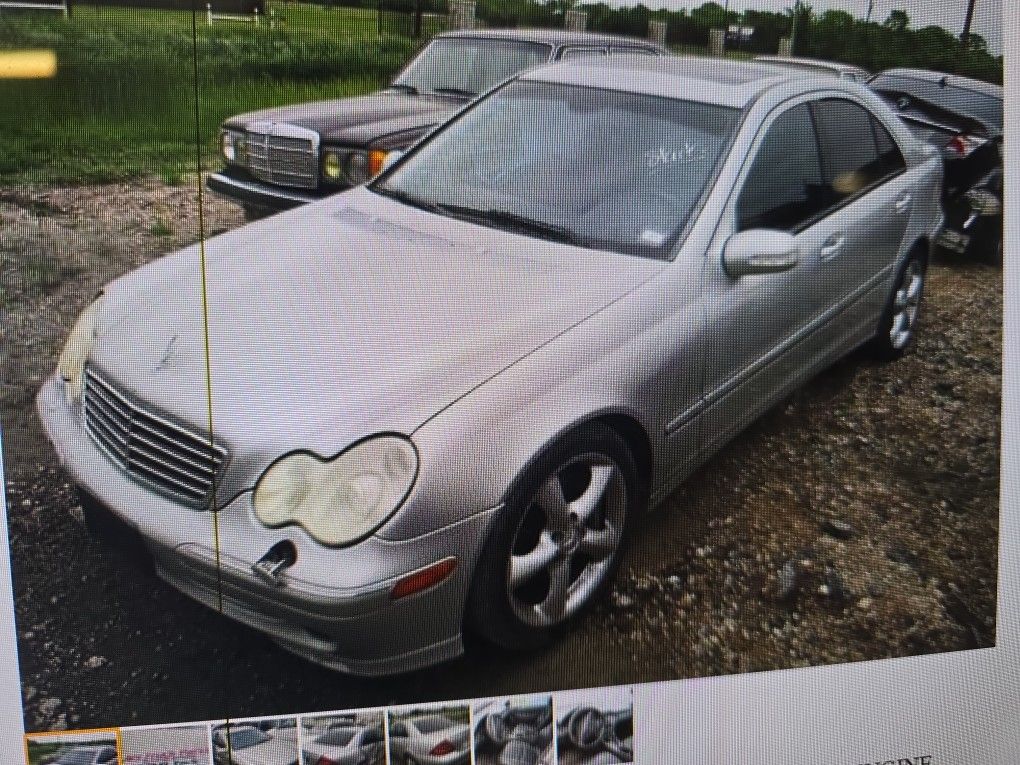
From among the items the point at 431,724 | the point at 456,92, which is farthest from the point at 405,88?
the point at 431,724

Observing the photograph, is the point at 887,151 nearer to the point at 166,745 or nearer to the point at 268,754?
the point at 268,754

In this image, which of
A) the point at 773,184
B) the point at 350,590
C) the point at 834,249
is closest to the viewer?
the point at 350,590

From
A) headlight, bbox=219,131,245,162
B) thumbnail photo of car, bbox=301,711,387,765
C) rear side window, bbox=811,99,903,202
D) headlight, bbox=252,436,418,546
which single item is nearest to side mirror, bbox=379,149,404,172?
headlight, bbox=219,131,245,162

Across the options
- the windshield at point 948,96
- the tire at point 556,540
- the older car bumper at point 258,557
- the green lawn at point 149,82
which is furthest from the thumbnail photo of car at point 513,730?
the windshield at point 948,96

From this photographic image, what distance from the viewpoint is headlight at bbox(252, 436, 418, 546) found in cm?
144

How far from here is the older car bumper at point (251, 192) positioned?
153 cm

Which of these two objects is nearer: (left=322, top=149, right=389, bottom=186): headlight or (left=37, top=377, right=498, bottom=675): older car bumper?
(left=37, top=377, right=498, bottom=675): older car bumper

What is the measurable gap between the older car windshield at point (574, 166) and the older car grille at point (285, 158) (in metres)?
0.12

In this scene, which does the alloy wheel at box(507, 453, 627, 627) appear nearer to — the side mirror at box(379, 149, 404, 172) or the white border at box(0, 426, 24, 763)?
the side mirror at box(379, 149, 404, 172)

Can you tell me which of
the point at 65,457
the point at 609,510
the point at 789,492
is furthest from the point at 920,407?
the point at 65,457

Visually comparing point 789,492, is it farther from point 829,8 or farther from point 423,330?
point 829,8

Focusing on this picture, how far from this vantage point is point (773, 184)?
175 cm

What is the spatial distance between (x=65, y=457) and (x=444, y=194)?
29.9 inches

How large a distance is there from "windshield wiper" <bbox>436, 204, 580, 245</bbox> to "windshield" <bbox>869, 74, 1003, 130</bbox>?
0.76 meters
